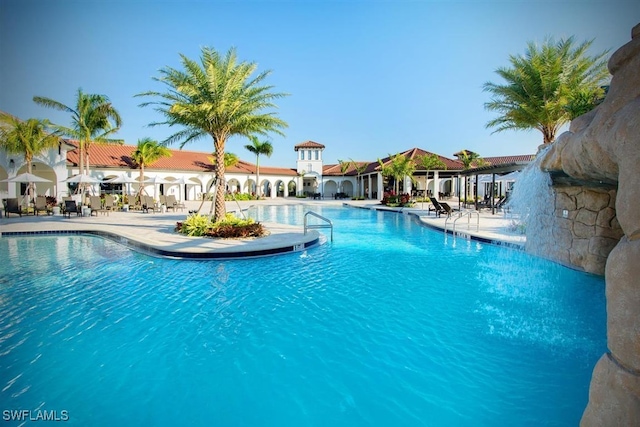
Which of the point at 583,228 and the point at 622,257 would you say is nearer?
the point at 622,257

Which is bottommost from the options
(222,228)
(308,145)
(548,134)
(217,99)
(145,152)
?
(222,228)

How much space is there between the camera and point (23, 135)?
20578 mm

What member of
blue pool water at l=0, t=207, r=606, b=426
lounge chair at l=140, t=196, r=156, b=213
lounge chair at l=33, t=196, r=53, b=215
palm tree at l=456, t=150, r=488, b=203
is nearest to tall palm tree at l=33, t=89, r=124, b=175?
lounge chair at l=33, t=196, r=53, b=215

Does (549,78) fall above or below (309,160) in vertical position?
below

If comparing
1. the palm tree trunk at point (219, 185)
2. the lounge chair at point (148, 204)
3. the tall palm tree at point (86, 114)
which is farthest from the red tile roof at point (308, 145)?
the palm tree trunk at point (219, 185)

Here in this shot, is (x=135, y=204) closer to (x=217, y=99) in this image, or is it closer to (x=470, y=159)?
(x=217, y=99)

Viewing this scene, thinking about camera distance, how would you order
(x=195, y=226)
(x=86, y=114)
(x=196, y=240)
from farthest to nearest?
(x=86, y=114)
(x=195, y=226)
(x=196, y=240)

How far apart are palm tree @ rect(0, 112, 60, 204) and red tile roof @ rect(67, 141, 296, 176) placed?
9.47m

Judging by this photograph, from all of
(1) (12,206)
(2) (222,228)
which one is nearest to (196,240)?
(2) (222,228)

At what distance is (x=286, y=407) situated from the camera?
3.22m

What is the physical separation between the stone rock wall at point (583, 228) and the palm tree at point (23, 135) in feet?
90.5

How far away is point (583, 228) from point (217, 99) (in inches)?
470

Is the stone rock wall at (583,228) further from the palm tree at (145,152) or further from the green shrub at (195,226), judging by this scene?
the palm tree at (145,152)

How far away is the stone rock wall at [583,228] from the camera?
630cm
